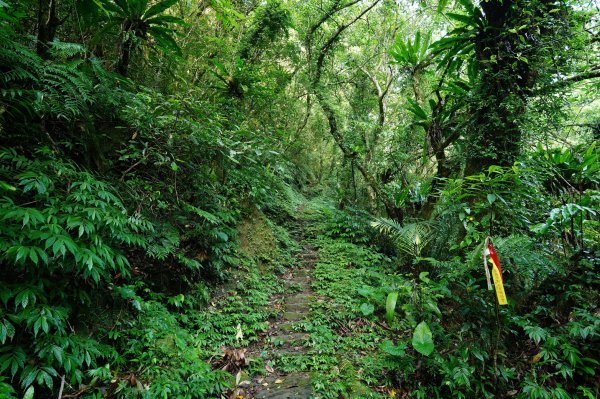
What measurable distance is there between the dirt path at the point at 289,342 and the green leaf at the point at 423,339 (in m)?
1.13

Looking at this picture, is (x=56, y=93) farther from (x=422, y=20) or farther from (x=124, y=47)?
(x=422, y=20)

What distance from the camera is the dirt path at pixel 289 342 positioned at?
2763mm

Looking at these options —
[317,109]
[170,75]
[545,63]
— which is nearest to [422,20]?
[317,109]

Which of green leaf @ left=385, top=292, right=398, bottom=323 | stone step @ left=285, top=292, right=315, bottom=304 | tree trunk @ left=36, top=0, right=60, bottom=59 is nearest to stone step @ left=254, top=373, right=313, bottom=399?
green leaf @ left=385, top=292, right=398, bottom=323

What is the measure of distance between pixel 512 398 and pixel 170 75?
655cm

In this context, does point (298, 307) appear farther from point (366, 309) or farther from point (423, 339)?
point (423, 339)

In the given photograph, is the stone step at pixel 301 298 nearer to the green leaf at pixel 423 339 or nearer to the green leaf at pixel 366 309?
the green leaf at pixel 366 309

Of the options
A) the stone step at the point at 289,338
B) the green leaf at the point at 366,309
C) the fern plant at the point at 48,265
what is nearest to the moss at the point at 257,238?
the stone step at the point at 289,338

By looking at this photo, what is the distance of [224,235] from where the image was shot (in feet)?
13.8

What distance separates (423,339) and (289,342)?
155 cm

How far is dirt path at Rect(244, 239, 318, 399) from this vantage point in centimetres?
276

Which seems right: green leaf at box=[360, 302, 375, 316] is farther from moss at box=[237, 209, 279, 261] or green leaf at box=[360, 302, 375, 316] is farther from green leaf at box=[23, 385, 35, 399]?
green leaf at box=[23, 385, 35, 399]

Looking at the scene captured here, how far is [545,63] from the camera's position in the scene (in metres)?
3.81

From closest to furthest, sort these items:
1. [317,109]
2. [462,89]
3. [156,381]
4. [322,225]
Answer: [156,381] < [462,89] < [322,225] < [317,109]
